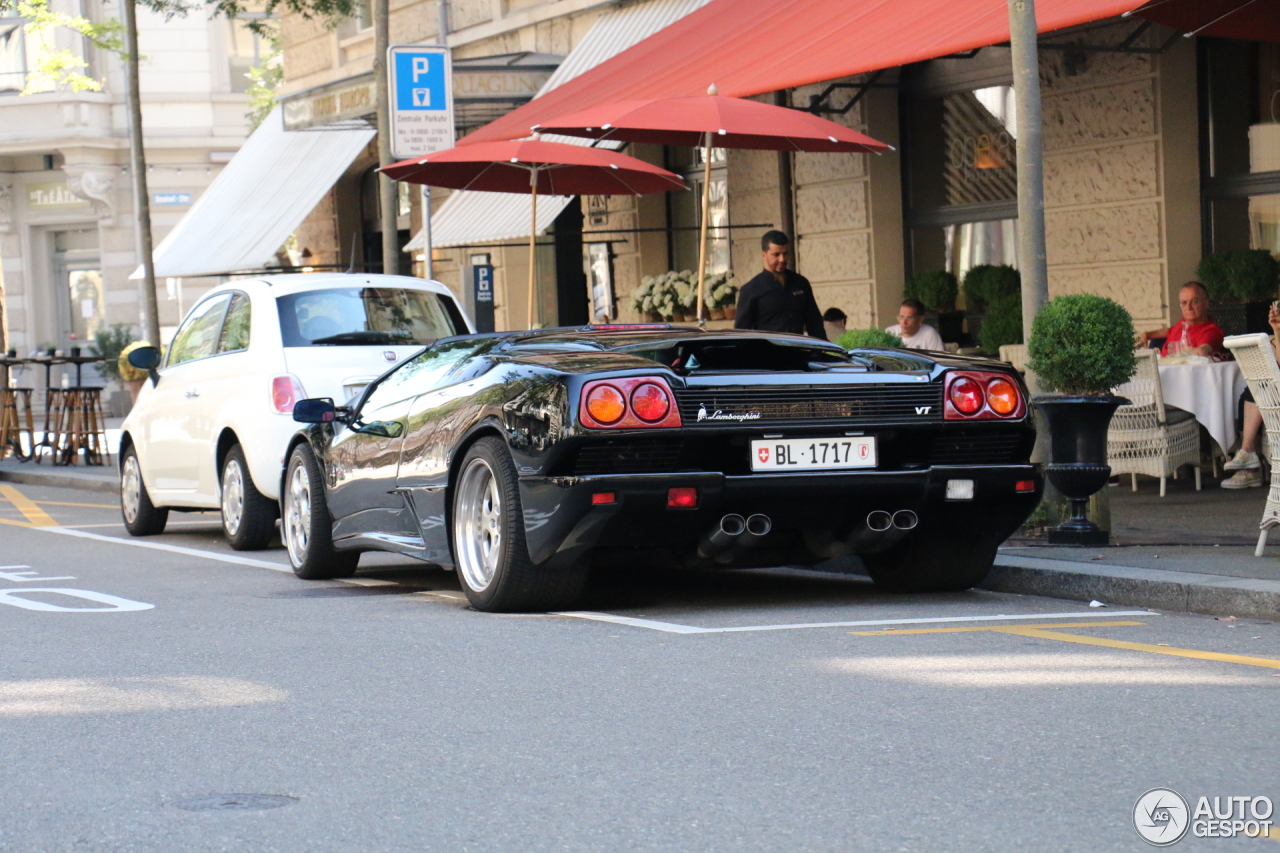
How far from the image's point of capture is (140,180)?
22.0 metres

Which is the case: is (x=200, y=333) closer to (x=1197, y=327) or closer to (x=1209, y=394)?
(x=1209, y=394)

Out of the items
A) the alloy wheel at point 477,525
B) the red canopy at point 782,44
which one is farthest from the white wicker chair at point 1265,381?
the alloy wheel at point 477,525

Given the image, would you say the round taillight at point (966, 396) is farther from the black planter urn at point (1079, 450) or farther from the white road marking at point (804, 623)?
the black planter urn at point (1079, 450)

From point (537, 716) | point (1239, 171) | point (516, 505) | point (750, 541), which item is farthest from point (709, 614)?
point (1239, 171)

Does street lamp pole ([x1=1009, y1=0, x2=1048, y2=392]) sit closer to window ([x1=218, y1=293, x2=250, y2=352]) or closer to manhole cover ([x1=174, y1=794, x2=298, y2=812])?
window ([x1=218, y1=293, x2=250, y2=352])

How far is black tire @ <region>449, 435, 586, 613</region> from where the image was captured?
725 centimetres

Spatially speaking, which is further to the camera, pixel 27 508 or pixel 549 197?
pixel 549 197

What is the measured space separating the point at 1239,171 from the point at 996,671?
27.5 ft

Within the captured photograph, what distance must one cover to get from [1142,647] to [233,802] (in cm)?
338

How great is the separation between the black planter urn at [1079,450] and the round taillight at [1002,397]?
1399 mm

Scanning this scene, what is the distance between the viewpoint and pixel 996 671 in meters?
5.86

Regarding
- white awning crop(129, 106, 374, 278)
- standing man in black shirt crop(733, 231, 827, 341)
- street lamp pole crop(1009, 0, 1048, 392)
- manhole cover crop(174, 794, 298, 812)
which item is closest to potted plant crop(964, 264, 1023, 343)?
standing man in black shirt crop(733, 231, 827, 341)

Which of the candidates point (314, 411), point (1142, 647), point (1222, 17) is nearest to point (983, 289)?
point (1222, 17)

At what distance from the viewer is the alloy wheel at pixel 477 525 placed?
7509 millimetres
